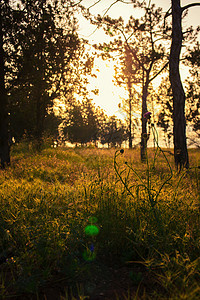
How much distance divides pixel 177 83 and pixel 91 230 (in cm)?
724

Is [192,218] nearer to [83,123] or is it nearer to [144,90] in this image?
[144,90]

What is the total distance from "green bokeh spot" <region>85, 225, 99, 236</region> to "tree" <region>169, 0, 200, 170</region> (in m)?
6.05

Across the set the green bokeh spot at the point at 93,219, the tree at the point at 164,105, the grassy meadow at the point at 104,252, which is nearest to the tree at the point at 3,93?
the grassy meadow at the point at 104,252

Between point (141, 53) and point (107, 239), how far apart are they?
1456 cm

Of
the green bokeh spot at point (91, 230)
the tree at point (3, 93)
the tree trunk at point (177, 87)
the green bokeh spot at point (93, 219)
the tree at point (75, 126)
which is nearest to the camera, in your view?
the green bokeh spot at point (91, 230)

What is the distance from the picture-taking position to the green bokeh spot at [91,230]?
8.78 feet

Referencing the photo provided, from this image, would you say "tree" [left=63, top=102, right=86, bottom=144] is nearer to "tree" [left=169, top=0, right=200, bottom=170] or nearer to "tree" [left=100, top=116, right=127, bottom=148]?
"tree" [left=100, top=116, right=127, bottom=148]

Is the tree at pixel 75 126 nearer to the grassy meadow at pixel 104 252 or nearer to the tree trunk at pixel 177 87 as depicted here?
the tree trunk at pixel 177 87

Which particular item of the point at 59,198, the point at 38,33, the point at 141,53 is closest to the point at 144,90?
the point at 141,53

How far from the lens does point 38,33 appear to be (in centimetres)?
930

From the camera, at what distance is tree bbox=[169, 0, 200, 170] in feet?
26.1

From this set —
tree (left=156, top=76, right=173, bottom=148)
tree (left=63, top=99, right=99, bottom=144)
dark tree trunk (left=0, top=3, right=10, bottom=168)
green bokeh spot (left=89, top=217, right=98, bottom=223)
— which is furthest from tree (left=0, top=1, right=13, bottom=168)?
tree (left=63, top=99, right=99, bottom=144)

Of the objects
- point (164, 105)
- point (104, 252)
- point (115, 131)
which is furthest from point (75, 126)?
point (104, 252)

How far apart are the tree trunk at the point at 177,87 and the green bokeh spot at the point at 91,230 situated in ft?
19.8
